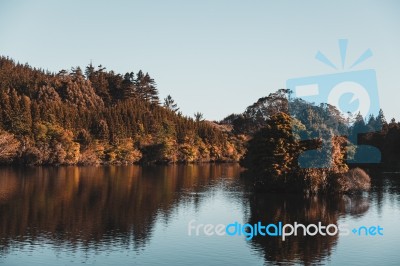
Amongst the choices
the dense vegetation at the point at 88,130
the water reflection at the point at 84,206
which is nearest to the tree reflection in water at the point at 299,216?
the water reflection at the point at 84,206

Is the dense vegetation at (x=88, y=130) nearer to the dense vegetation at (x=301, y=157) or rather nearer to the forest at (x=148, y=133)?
the forest at (x=148, y=133)

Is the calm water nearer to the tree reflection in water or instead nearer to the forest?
the tree reflection in water

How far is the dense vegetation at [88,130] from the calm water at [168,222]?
4255cm

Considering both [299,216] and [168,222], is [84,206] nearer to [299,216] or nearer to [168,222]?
[168,222]

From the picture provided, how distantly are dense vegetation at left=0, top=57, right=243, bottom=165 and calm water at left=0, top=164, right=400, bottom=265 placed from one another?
42.5 metres

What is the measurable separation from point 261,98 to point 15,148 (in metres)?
84.5

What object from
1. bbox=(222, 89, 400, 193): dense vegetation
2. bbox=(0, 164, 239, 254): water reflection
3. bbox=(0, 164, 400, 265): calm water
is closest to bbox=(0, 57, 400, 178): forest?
bbox=(222, 89, 400, 193): dense vegetation

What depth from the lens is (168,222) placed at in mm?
55281

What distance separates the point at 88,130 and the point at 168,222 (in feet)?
336

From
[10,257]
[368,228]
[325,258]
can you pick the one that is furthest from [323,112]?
[10,257]

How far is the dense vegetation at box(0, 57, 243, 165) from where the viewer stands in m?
132

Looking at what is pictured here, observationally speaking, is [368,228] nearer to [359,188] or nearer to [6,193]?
[359,188]

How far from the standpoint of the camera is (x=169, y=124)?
582ft

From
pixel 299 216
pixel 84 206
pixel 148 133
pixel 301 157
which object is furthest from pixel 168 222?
pixel 148 133
